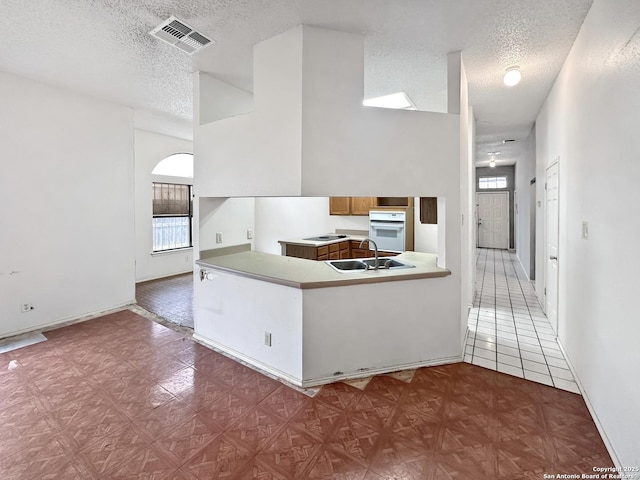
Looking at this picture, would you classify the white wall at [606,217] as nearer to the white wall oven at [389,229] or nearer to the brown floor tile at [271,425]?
the brown floor tile at [271,425]

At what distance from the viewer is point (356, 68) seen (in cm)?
267

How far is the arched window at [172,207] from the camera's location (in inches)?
255

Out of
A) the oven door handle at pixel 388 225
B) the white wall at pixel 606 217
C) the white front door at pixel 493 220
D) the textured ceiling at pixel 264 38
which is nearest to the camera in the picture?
the white wall at pixel 606 217

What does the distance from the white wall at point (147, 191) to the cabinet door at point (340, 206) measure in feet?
10.9

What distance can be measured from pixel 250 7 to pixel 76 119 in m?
3.07

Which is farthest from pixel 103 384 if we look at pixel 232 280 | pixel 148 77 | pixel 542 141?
pixel 542 141

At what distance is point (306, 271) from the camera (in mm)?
2930

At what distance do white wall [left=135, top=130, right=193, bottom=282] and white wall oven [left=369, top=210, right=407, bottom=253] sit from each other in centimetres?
418

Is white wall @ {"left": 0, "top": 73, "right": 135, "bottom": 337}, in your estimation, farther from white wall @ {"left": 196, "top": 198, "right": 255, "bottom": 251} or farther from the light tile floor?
the light tile floor

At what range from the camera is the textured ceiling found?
7.64 ft

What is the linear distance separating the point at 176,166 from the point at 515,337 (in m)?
6.93

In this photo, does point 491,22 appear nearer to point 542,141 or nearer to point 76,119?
point 542,141

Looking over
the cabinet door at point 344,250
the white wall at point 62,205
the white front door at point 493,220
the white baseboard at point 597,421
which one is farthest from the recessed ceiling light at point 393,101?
the white front door at point 493,220

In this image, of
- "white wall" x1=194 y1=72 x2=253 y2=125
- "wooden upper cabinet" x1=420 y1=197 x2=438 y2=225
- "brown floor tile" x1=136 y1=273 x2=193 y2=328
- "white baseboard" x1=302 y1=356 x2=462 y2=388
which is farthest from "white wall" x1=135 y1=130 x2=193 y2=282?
"wooden upper cabinet" x1=420 y1=197 x2=438 y2=225
